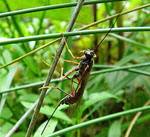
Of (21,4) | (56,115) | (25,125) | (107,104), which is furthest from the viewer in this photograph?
(107,104)

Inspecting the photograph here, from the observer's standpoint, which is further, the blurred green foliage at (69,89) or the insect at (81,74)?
the blurred green foliage at (69,89)

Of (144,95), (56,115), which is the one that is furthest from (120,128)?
(56,115)

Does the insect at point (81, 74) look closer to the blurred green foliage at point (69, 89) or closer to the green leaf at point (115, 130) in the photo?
the blurred green foliage at point (69, 89)

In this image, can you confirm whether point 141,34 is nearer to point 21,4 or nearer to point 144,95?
point 144,95

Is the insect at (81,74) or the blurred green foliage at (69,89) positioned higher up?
the blurred green foliage at (69,89)

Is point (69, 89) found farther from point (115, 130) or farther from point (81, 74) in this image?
point (81, 74)

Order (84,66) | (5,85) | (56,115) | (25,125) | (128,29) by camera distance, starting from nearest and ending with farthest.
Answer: (128,29), (84,66), (56,115), (5,85), (25,125)

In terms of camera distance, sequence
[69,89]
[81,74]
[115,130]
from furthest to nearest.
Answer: [69,89], [115,130], [81,74]

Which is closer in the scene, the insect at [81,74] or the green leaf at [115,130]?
the insect at [81,74]

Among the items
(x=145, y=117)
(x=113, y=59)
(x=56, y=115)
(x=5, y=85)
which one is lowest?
(x=56, y=115)

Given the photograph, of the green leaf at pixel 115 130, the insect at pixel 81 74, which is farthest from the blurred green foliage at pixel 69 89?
the insect at pixel 81 74

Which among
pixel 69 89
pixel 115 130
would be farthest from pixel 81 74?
pixel 69 89
